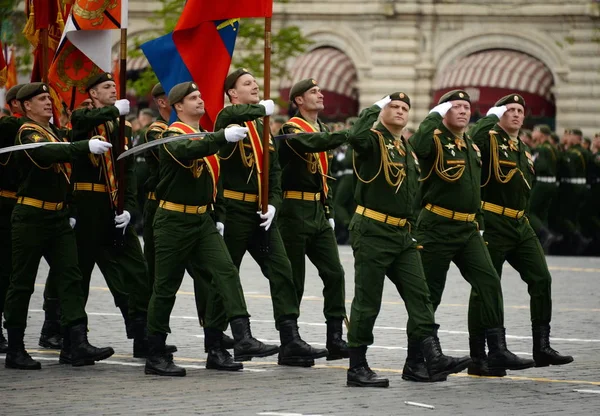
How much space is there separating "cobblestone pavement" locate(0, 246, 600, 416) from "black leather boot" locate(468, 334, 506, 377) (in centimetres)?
13

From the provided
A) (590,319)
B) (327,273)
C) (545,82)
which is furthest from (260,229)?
(545,82)

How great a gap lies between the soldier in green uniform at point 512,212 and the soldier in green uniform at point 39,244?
9.28 ft

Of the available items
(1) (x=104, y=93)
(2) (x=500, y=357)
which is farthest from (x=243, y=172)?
(2) (x=500, y=357)

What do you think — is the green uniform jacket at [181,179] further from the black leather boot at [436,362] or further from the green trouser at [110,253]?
the black leather boot at [436,362]

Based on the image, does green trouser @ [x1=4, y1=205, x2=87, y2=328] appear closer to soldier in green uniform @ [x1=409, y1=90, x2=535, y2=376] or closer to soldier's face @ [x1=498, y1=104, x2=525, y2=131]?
soldier in green uniform @ [x1=409, y1=90, x2=535, y2=376]

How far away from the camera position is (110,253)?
1074cm

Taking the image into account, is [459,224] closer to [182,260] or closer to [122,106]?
[182,260]

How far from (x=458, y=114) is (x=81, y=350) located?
302 cm

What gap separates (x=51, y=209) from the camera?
1017 centimetres

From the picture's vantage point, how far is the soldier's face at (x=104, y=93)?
1067 centimetres

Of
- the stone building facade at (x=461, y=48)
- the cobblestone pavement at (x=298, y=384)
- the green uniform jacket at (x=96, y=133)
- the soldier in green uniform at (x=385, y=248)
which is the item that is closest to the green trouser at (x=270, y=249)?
the cobblestone pavement at (x=298, y=384)

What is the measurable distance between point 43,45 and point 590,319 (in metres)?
5.48

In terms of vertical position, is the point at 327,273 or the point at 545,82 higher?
the point at 545,82

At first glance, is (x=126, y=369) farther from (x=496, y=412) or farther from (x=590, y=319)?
(x=590, y=319)
